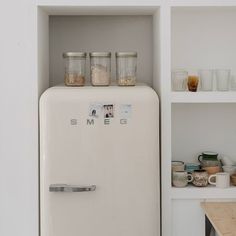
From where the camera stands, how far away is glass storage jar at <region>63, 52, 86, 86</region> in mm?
2689

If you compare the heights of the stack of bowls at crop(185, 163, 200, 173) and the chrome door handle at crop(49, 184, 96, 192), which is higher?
the stack of bowls at crop(185, 163, 200, 173)

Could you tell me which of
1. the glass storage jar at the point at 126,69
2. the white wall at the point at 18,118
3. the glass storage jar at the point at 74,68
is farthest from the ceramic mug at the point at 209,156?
the white wall at the point at 18,118

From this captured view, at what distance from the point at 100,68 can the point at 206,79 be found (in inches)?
25.2

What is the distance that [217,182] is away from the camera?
9.03ft

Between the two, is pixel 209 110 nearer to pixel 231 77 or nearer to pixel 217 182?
pixel 231 77

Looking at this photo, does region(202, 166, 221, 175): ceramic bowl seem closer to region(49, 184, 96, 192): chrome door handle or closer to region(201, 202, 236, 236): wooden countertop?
region(201, 202, 236, 236): wooden countertop

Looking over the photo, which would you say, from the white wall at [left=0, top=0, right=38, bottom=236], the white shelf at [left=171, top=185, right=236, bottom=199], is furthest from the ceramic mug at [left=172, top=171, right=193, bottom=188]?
the white wall at [left=0, top=0, right=38, bottom=236]

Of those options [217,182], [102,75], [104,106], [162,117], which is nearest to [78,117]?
[104,106]

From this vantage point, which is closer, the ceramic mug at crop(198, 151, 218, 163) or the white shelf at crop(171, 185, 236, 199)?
the white shelf at crop(171, 185, 236, 199)

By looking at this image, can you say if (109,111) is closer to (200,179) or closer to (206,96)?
(206,96)

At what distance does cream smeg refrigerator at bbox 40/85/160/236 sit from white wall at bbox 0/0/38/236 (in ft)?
0.36

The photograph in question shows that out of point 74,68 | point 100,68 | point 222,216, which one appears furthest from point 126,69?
point 222,216

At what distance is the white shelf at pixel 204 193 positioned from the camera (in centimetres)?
271

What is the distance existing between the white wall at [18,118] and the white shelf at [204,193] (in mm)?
821
